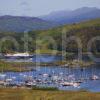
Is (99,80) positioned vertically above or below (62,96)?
below

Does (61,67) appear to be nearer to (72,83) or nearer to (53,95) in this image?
(72,83)

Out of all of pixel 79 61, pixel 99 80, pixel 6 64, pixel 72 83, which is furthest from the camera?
pixel 79 61

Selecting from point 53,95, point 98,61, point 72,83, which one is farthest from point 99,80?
point 53,95

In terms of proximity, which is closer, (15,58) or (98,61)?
(98,61)

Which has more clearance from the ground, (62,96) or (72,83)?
(62,96)

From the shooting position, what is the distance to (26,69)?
5674 inches

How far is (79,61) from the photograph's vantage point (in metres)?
168

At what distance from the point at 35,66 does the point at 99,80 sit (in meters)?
46.0

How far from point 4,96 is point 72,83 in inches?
2353

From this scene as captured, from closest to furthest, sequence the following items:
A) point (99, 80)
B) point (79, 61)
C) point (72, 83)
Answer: point (72, 83) < point (99, 80) < point (79, 61)

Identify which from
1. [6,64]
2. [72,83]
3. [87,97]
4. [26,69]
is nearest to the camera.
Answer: [87,97]

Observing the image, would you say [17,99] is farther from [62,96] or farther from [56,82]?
[56,82]

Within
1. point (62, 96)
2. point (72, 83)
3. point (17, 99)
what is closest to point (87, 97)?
point (62, 96)

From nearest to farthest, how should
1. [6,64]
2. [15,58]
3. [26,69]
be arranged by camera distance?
[26,69]
[6,64]
[15,58]
